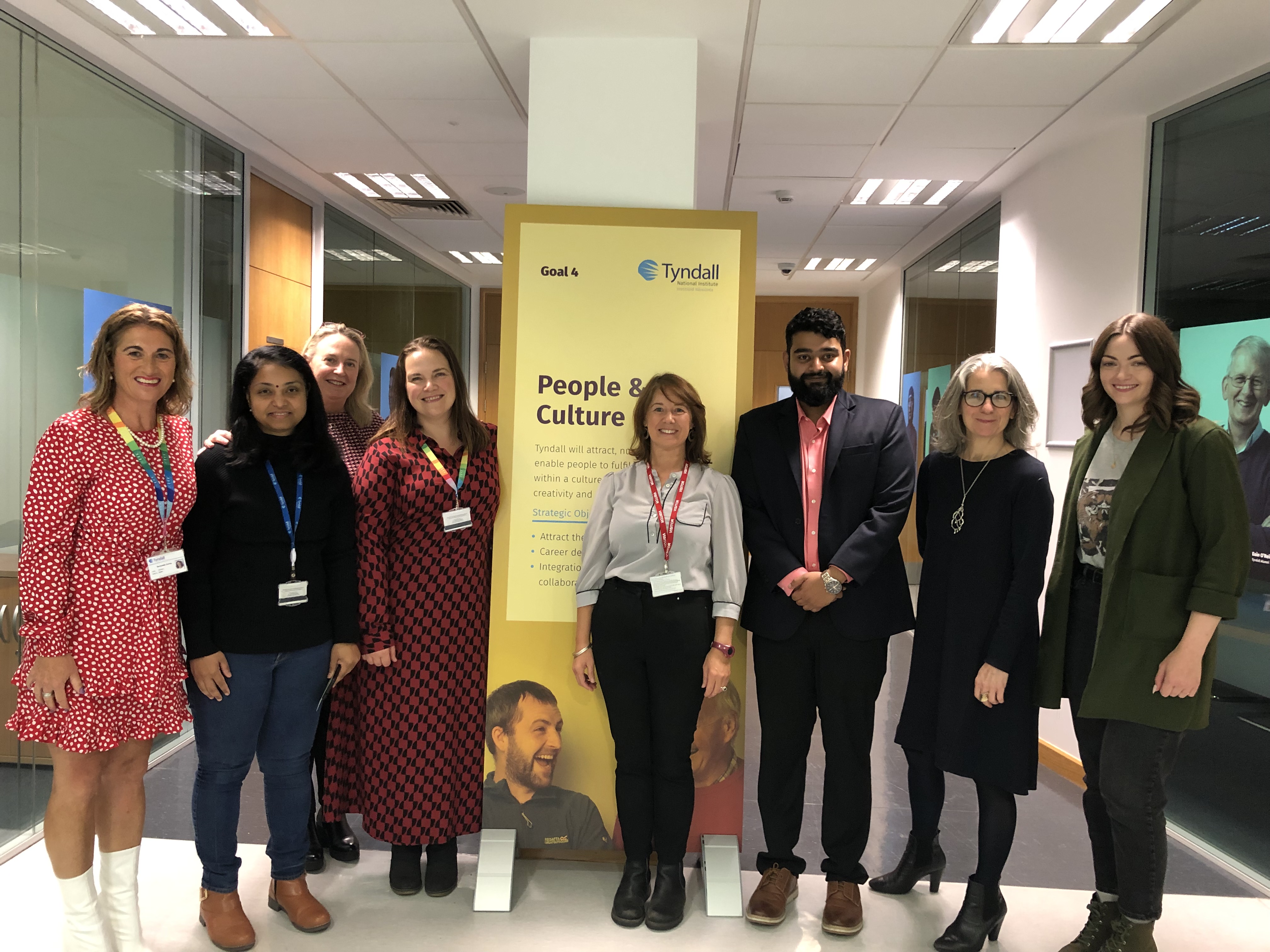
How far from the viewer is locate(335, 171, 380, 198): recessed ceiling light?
19.1 feet

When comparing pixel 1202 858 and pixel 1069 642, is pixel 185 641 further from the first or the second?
pixel 1202 858

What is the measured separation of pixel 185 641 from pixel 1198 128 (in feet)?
15.2

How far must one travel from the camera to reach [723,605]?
108 inches

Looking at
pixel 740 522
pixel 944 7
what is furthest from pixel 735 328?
pixel 944 7

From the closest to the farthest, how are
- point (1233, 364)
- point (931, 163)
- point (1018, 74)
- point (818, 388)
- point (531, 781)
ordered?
point (818, 388) → point (531, 781) → point (1233, 364) → point (1018, 74) → point (931, 163)

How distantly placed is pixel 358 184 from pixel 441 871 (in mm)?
4763

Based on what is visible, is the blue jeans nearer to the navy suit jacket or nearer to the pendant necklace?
the navy suit jacket

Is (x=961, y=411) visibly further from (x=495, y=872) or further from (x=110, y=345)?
(x=110, y=345)

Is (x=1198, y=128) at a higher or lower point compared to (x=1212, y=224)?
Result: higher

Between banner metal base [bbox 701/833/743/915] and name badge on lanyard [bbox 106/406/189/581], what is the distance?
6.34 ft

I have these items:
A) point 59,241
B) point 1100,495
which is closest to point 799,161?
point 1100,495

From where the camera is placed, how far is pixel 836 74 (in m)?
3.81

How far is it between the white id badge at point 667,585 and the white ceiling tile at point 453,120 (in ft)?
8.99

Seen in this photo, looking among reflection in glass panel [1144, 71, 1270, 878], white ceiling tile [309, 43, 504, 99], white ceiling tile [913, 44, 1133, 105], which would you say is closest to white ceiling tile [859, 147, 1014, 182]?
white ceiling tile [913, 44, 1133, 105]
